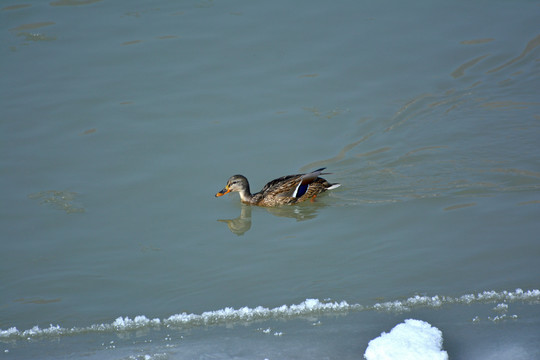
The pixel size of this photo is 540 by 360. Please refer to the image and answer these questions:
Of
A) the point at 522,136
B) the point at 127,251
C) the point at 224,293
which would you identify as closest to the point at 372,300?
the point at 224,293

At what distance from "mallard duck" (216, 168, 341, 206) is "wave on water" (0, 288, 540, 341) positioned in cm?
287

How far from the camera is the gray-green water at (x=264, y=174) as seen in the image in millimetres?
5848

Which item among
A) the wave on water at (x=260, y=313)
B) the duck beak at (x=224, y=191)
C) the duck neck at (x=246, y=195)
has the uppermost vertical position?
the duck beak at (x=224, y=191)

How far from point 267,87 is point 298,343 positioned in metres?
6.08

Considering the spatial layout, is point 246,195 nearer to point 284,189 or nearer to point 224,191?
point 224,191

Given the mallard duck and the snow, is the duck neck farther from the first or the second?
the snow

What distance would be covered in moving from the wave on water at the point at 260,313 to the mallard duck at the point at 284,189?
9.40 feet

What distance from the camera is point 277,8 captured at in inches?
520

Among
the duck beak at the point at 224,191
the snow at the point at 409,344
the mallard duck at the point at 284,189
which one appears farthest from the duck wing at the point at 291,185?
the snow at the point at 409,344

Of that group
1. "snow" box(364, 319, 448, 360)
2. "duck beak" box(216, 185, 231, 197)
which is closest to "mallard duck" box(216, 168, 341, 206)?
"duck beak" box(216, 185, 231, 197)

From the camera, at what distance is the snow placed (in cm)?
491

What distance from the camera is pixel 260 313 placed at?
591 cm

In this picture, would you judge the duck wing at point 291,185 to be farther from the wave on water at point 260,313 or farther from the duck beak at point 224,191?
the wave on water at point 260,313

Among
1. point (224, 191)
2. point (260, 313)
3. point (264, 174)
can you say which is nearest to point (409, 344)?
point (260, 313)
